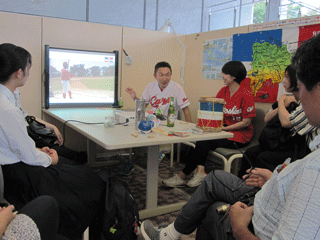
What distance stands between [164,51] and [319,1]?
4.04 m

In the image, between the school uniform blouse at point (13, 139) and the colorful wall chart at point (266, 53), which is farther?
the colorful wall chart at point (266, 53)

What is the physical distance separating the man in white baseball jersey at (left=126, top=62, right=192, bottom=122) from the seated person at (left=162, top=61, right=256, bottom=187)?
53 centimetres

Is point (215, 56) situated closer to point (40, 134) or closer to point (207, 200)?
point (40, 134)

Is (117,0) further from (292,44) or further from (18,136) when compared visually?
(18,136)

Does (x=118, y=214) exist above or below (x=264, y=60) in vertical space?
below

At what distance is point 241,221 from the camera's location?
3.33 feet

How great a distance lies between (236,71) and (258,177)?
152 centimetres

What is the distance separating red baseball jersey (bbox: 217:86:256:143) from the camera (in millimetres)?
2562

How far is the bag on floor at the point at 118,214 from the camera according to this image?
5.21ft

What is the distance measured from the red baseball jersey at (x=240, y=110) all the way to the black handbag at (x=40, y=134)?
1.55 meters

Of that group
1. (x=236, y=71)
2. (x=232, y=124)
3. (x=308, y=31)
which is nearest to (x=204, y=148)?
(x=232, y=124)

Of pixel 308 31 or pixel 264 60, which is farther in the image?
pixel 264 60

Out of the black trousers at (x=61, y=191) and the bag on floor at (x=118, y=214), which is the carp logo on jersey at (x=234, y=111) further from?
the black trousers at (x=61, y=191)

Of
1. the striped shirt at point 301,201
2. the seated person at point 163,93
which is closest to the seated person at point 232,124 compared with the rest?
the seated person at point 163,93
